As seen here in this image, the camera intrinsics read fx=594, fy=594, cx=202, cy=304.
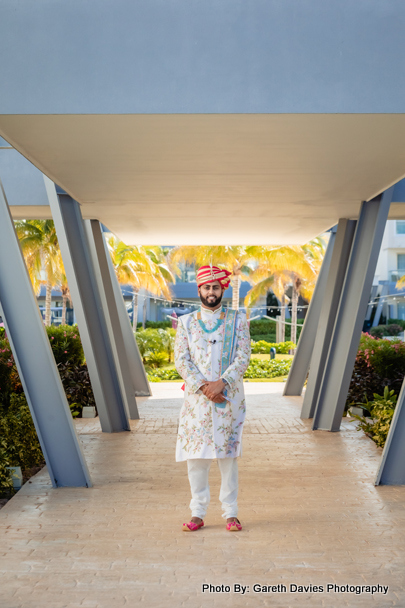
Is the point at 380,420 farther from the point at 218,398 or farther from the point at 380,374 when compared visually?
the point at 218,398

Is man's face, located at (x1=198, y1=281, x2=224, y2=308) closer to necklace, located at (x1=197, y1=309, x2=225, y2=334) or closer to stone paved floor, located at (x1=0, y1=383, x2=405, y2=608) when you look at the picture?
necklace, located at (x1=197, y1=309, x2=225, y2=334)

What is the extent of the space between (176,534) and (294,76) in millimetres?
3651

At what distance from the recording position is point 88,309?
855 cm

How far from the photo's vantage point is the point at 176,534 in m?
4.65

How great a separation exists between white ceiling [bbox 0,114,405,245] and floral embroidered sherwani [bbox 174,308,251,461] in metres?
1.55

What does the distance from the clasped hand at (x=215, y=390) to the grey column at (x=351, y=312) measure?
155 inches

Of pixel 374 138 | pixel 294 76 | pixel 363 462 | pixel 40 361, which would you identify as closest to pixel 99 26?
pixel 294 76

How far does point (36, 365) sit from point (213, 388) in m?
2.09

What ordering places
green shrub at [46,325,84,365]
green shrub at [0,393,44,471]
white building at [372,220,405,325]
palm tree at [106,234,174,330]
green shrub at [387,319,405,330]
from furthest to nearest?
white building at [372,220,405,325]
green shrub at [387,319,405,330]
palm tree at [106,234,174,330]
green shrub at [46,325,84,365]
green shrub at [0,393,44,471]

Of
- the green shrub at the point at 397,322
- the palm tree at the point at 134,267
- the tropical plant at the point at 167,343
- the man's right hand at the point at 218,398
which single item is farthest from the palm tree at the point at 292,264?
the man's right hand at the point at 218,398

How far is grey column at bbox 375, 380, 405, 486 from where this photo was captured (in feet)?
19.4

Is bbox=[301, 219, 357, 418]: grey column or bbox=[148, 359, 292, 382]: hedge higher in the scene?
bbox=[301, 219, 357, 418]: grey column

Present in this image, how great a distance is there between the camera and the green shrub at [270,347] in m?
27.4

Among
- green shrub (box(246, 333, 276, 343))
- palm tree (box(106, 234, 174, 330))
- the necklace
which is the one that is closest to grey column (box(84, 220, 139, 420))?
the necklace
